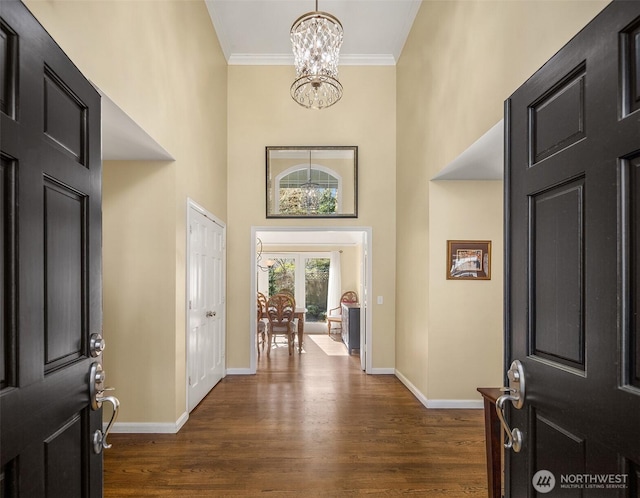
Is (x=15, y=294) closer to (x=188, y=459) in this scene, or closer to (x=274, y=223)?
(x=188, y=459)

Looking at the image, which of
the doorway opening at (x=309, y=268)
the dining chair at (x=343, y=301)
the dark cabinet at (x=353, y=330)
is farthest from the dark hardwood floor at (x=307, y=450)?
the doorway opening at (x=309, y=268)

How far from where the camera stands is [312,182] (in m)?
5.35

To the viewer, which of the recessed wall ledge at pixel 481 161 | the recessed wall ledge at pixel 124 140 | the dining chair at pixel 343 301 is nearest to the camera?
the recessed wall ledge at pixel 124 140

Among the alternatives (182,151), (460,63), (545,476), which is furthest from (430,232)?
(545,476)

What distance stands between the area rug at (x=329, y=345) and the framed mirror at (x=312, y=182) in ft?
8.52

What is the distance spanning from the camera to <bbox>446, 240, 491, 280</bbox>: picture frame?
387 centimetres

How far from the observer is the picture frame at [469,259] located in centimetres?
387

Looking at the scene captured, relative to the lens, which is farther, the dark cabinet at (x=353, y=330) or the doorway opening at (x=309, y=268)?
the doorway opening at (x=309, y=268)

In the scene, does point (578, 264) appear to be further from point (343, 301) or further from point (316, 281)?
point (316, 281)

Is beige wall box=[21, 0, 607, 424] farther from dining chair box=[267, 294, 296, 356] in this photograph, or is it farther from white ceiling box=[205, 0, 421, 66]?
dining chair box=[267, 294, 296, 356]

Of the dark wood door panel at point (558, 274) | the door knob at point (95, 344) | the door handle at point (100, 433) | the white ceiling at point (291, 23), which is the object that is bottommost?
the door handle at point (100, 433)

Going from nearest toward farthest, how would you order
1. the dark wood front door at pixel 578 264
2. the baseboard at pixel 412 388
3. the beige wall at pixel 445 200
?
the dark wood front door at pixel 578 264 < the beige wall at pixel 445 200 < the baseboard at pixel 412 388

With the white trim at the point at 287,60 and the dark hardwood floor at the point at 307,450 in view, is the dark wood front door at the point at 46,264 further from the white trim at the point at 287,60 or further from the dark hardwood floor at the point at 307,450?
the white trim at the point at 287,60

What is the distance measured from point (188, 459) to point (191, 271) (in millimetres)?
1596
